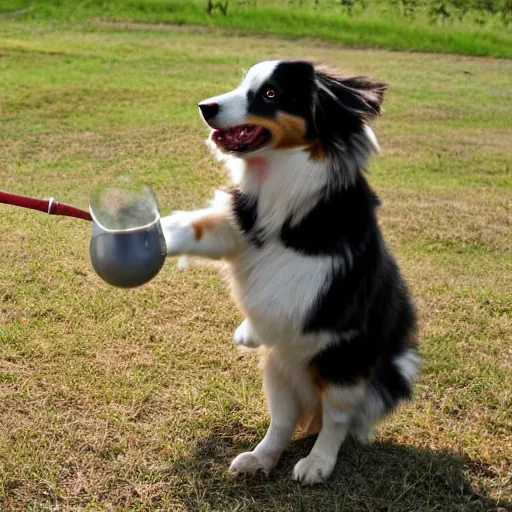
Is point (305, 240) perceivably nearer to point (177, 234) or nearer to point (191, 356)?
point (177, 234)

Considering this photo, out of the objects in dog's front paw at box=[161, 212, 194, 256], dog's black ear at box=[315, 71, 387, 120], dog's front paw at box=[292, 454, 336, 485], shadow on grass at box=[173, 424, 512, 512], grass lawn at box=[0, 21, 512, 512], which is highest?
dog's black ear at box=[315, 71, 387, 120]

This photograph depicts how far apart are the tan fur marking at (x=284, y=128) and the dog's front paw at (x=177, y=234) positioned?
409 mm

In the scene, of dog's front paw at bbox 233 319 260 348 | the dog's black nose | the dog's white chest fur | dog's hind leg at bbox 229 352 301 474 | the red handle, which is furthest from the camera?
dog's front paw at bbox 233 319 260 348

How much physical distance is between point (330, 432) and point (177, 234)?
886mm

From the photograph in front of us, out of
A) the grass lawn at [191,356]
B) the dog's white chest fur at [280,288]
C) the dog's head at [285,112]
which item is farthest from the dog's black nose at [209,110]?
the grass lawn at [191,356]

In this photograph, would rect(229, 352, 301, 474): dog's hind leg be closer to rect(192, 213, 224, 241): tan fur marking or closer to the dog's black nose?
rect(192, 213, 224, 241): tan fur marking

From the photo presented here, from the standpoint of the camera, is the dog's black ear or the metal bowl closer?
the metal bowl

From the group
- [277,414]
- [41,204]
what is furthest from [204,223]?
[277,414]

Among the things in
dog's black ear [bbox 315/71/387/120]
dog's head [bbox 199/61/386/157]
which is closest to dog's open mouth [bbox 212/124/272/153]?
dog's head [bbox 199/61/386/157]

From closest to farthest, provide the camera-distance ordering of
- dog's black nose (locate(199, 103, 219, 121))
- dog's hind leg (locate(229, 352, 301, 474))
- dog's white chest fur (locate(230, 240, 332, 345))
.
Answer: dog's black nose (locate(199, 103, 219, 121)) → dog's white chest fur (locate(230, 240, 332, 345)) → dog's hind leg (locate(229, 352, 301, 474))

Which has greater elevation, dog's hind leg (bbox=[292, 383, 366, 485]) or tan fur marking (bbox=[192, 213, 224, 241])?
tan fur marking (bbox=[192, 213, 224, 241])

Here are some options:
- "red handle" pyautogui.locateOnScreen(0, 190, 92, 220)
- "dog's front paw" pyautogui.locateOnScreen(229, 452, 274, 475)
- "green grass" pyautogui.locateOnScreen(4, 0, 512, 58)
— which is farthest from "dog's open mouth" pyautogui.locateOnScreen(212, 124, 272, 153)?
"green grass" pyautogui.locateOnScreen(4, 0, 512, 58)

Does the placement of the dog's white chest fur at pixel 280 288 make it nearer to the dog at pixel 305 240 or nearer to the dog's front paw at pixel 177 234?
the dog at pixel 305 240

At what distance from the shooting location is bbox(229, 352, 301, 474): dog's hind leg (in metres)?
2.75
